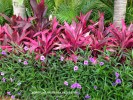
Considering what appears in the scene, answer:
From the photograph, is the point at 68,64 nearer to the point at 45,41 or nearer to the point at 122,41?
the point at 45,41

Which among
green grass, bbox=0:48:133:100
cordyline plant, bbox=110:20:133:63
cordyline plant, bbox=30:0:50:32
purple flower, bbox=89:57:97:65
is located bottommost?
green grass, bbox=0:48:133:100

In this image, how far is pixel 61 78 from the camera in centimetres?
335

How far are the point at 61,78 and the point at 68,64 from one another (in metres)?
0.21

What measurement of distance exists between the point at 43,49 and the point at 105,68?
0.87 meters

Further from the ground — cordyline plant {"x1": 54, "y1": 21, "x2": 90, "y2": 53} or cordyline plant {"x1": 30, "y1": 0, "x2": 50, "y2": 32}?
cordyline plant {"x1": 30, "y1": 0, "x2": 50, "y2": 32}

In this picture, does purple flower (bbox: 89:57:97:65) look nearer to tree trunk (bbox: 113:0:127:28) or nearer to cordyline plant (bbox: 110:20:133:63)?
cordyline plant (bbox: 110:20:133:63)

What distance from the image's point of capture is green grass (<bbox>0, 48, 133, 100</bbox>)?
3.16 m

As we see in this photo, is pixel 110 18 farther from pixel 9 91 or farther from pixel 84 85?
pixel 9 91

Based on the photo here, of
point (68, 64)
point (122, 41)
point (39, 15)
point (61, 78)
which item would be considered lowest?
point (61, 78)

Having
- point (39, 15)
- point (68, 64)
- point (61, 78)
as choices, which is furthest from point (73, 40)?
point (39, 15)

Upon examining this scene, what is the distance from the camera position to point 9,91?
3648mm

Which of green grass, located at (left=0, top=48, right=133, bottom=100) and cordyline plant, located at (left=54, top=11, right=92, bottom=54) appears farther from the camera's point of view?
cordyline plant, located at (left=54, top=11, right=92, bottom=54)

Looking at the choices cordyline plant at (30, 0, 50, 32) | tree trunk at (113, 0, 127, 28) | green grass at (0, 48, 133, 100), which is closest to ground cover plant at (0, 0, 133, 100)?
green grass at (0, 48, 133, 100)

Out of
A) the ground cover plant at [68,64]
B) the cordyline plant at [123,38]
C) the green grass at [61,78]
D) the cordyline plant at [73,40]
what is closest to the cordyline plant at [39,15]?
the ground cover plant at [68,64]
